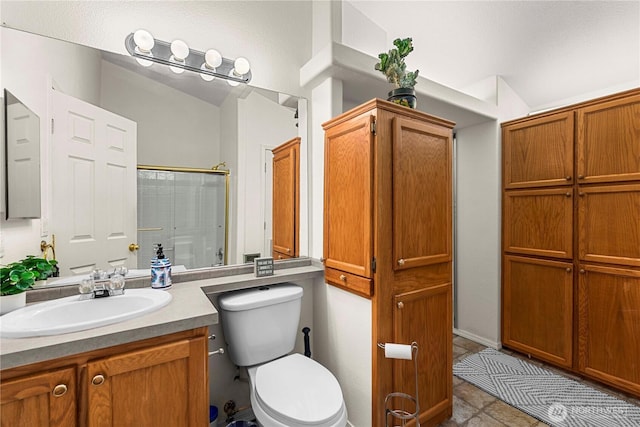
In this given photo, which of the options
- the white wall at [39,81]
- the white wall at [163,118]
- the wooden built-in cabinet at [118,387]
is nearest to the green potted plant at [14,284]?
the white wall at [39,81]

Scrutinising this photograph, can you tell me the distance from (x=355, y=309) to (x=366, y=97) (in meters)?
1.48

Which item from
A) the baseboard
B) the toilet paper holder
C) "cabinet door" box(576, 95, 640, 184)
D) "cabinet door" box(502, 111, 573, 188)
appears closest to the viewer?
the toilet paper holder

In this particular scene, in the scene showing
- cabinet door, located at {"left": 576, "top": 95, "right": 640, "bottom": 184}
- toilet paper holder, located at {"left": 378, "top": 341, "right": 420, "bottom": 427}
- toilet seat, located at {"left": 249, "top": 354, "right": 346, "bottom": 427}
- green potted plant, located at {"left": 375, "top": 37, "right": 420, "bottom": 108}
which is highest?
green potted plant, located at {"left": 375, "top": 37, "right": 420, "bottom": 108}

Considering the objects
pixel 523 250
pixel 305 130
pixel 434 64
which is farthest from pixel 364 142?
pixel 523 250

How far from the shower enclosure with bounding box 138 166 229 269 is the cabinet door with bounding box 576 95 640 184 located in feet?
8.29

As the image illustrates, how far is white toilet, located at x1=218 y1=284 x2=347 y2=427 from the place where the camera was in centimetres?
121

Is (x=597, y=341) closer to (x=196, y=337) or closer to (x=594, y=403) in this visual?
(x=594, y=403)

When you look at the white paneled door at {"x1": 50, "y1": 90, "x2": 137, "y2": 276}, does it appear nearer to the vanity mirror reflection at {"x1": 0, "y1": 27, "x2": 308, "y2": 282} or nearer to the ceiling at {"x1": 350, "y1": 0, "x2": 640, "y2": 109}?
the vanity mirror reflection at {"x1": 0, "y1": 27, "x2": 308, "y2": 282}

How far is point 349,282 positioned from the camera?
1.62 metres

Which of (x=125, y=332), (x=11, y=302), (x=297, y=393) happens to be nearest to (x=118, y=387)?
(x=125, y=332)

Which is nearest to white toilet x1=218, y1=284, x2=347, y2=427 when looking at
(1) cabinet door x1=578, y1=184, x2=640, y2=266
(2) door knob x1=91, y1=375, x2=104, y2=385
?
(2) door knob x1=91, y1=375, x2=104, y2=385

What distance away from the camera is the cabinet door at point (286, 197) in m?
2.02

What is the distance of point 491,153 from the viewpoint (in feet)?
8.81

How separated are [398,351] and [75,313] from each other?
140 cm
